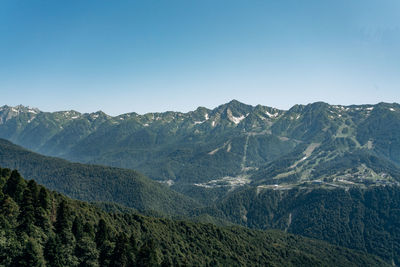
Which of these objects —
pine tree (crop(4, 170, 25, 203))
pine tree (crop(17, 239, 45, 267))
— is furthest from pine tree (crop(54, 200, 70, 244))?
pine tree (crop(4, 170, 25, 203))

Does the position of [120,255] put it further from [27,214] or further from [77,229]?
[27,214]

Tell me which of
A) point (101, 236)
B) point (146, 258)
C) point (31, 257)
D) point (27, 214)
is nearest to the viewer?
point (31, 257)

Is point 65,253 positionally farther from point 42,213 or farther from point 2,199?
point 2,199

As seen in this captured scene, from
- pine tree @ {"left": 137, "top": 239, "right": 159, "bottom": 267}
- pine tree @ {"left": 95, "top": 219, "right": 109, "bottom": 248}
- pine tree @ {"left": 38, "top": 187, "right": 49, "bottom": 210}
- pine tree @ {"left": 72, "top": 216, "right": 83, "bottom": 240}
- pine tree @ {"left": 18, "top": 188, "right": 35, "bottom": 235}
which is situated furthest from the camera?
pine tree @ {"left": 95, "top": 219, "right": 109, "bottom": 248}

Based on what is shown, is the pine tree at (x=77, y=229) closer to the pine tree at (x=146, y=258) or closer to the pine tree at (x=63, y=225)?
the pine tree at (x=63, y=225)

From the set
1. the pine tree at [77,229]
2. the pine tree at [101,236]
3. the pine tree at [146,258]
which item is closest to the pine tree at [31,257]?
the pine tree at [77,229]

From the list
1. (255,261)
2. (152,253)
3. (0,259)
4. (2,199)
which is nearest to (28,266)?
(0,259)

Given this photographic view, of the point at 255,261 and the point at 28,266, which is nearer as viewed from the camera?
the point at 28,266

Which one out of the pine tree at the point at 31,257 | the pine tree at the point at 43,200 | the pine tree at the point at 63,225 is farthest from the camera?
the pine tree at the point at 43,200

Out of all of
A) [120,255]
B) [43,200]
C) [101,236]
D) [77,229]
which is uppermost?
[43,200]

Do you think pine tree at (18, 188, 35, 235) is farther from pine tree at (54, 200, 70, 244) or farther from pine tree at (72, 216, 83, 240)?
pine tree at (72, 216, 83, 240)

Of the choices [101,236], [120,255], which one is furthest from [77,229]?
[120,255]
